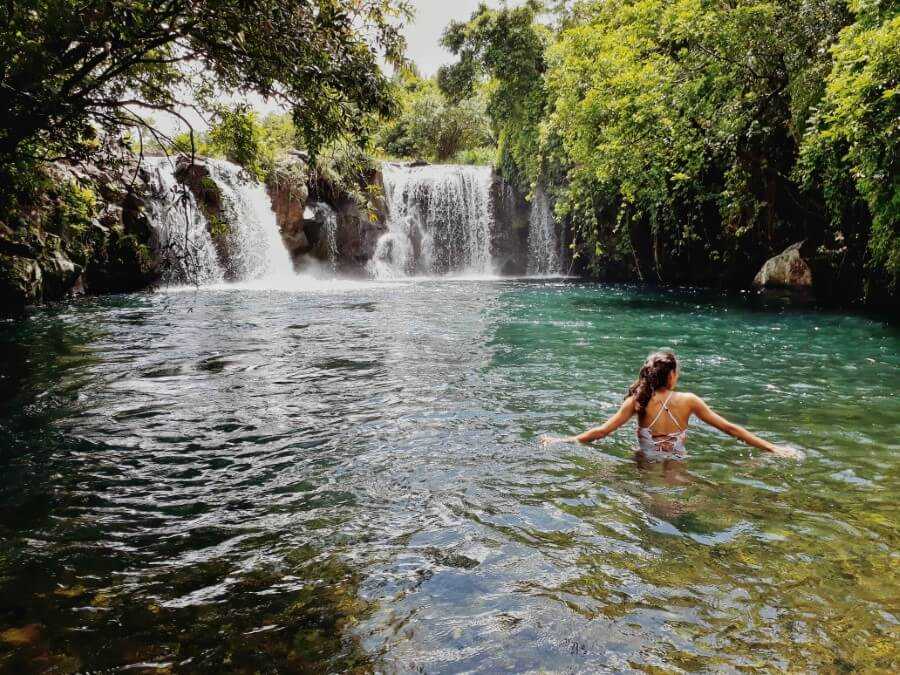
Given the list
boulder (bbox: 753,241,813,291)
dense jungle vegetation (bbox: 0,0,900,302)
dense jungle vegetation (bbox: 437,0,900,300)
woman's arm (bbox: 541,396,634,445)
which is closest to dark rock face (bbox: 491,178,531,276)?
dense jungle vegetation (bbox: 0,0,900,302)

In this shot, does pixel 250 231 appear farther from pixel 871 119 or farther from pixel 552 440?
pixel 552 440

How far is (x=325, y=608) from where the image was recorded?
2914 mm

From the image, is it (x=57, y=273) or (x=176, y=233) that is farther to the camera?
(x=176, y=233)

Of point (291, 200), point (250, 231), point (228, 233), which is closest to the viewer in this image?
point (228, 233)

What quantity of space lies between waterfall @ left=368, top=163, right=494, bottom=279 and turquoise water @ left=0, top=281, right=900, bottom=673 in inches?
868

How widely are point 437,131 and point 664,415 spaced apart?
45.3 m

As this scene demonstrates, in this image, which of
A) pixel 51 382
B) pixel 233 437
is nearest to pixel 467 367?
pixel 233 437

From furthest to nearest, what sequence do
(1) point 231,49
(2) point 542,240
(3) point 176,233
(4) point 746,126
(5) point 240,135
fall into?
(2) point 542,240
(3) point 176,233
(4) point 746,126
(5) point 240,135
(1) point 231,49

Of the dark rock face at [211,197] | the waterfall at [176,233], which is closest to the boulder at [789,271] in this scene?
the dark rock face at [211,197]

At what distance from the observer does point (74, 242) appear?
1617 cm

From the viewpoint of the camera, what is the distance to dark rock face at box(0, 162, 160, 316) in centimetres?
1331

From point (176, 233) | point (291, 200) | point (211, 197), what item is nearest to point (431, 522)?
point (176, 233)

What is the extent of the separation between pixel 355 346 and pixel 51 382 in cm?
447

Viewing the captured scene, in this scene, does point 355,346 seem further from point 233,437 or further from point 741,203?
point 741,203
